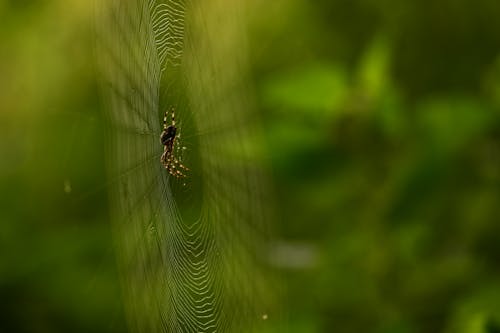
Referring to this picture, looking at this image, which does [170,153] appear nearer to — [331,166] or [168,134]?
[168,134]

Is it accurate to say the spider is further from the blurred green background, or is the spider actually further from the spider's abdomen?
the blurred green background

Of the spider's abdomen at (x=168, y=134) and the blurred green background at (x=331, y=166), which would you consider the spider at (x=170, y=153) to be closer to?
the spider's abdomen at (x=168, y=134)

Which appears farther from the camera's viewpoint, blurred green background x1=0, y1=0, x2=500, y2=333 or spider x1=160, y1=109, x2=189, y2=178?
spider x1=160, y1=109, x2=189, y2=178

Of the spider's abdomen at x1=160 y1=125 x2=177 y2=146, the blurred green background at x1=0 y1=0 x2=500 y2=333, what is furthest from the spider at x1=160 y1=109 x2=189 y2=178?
the blurred green background at x1=0 y1=0 x2=500 y2=333

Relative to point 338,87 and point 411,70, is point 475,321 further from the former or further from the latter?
point 411,70

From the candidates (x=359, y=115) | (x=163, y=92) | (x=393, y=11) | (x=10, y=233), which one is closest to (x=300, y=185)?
(x=359, y=115)

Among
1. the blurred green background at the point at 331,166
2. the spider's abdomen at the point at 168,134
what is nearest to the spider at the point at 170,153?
the spider's abdomen at the point at 168,134
